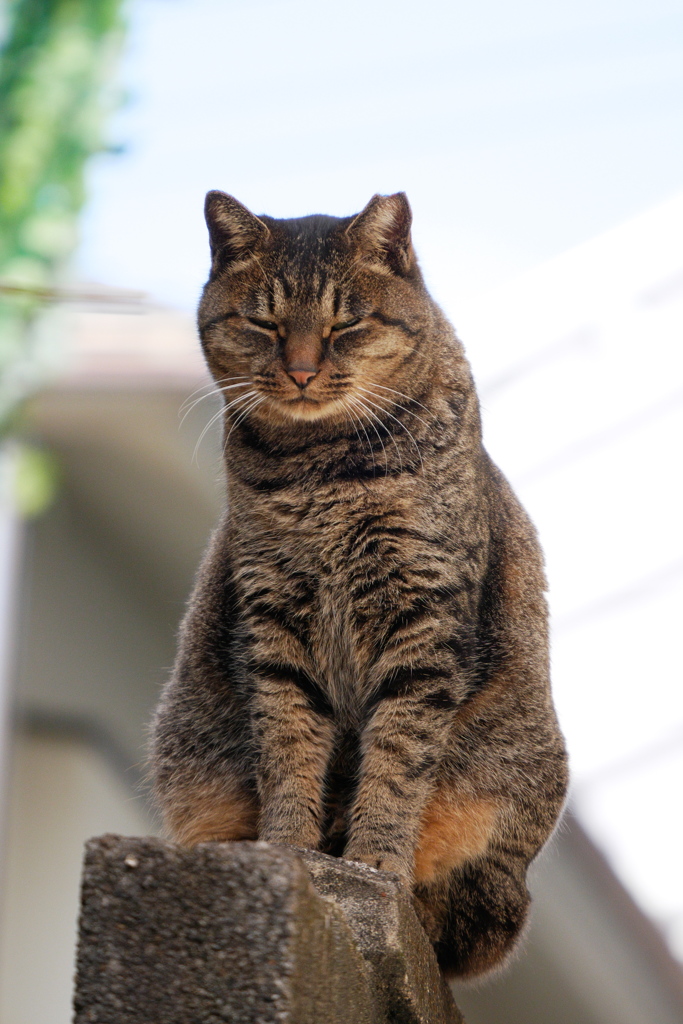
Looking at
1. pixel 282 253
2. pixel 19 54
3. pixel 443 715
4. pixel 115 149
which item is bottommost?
pixel 443 715

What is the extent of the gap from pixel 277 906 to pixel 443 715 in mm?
872

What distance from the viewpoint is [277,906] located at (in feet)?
3.57

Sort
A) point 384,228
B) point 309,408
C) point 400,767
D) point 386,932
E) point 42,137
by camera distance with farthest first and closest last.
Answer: point 42,137
point 384,228
point 309,408
point 400,767
point 386,932

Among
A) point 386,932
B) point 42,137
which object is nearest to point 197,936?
point 386,932

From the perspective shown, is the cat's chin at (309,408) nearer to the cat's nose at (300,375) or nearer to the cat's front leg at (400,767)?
the cat's nose at (300,375)

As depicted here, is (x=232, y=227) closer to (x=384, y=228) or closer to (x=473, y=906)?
(x=384, y=228)

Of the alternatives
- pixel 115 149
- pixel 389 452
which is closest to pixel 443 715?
pixel 389 452

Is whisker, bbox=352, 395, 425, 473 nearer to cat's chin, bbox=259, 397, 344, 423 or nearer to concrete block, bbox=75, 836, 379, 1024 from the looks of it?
cat's chin, bbox=259, 397, 344, 423

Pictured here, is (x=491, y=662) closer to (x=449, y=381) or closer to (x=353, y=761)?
(x=353, y=761)

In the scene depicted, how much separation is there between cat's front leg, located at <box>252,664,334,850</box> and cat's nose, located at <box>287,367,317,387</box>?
53 cm

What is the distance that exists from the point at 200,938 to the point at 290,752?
0.86m

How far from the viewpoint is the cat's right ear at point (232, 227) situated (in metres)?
2.17

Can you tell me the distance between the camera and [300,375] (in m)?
Answer: 1.97

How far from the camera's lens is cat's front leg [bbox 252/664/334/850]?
1.93 meters
